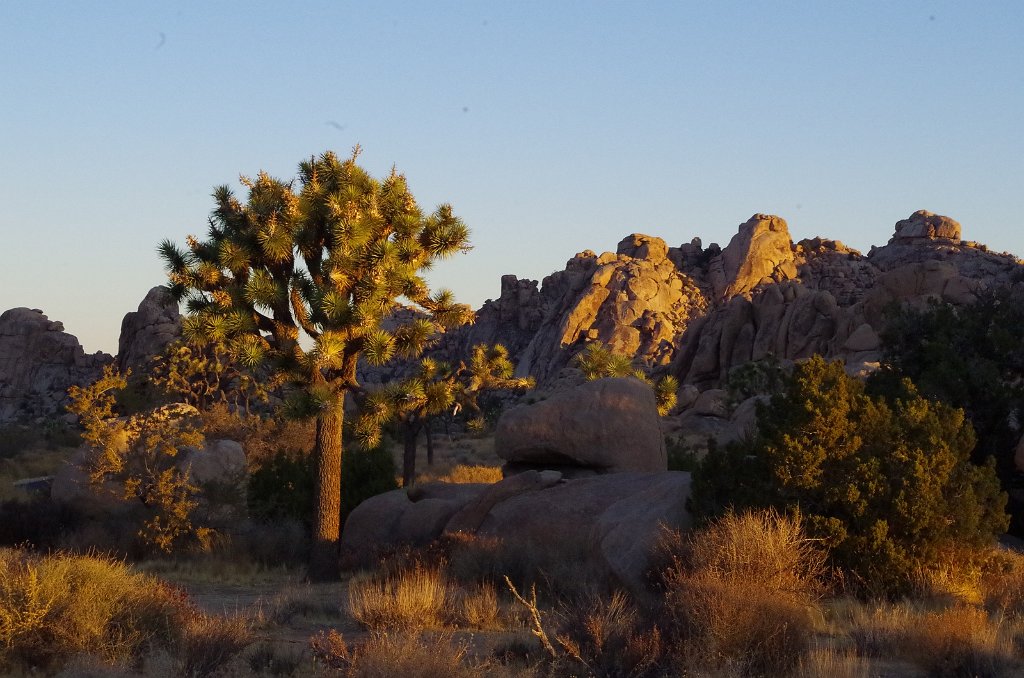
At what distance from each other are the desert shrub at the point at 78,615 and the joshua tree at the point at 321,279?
693 cm

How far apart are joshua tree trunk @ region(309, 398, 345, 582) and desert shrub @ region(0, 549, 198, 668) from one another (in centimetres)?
749

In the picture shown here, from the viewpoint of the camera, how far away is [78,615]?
9.10 m

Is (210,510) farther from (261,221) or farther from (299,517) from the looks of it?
(261,221)

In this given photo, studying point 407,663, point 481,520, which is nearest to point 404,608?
point 407,663

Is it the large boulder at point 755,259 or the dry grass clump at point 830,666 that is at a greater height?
the large boulder at point 755,259

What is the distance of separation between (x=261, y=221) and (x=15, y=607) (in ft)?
30.1

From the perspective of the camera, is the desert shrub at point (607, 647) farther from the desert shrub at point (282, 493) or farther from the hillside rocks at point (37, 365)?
the hillside rocks at point (37, 365)

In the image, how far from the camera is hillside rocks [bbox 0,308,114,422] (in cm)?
7412

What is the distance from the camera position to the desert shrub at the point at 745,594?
8.42m

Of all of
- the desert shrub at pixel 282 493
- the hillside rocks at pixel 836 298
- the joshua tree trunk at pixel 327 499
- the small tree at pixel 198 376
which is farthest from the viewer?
the hillside rocks at pixel 836 298

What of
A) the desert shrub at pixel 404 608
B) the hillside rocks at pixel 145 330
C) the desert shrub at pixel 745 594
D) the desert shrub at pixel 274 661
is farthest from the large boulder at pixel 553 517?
the hillside rocks at pixel 145 330

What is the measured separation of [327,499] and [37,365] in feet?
215

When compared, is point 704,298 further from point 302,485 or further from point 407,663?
point 407,663

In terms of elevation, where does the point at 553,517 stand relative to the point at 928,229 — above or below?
below
